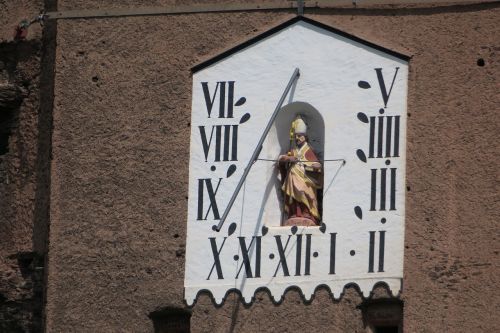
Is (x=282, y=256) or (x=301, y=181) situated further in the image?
(x=301, y=181)

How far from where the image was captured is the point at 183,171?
2002 cm

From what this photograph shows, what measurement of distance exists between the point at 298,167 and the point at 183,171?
35.4 inches

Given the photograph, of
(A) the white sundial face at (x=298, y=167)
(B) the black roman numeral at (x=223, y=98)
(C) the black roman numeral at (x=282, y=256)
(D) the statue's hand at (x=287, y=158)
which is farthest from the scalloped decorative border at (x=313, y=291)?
(B) the black roman numeral at (x=223, y=98)

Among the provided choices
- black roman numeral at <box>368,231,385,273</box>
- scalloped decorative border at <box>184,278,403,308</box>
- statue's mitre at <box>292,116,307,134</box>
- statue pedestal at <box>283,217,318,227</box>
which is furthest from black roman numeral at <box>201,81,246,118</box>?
black roman numeral at <box>368,231,385,273</box>

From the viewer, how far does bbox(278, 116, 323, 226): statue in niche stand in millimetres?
19781

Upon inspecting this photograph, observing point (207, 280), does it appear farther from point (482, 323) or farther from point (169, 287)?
point (482, 323)

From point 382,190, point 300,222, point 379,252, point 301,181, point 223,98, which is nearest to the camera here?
point 379,252

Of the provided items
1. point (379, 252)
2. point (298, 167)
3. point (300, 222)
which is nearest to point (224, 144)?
point (298, 167)

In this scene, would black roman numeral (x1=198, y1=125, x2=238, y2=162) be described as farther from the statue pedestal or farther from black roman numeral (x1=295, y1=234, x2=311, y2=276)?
black roman numeral (x1=295, y1=234, x2=311, y2=276)

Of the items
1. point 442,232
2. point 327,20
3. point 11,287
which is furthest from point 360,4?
point 11,287

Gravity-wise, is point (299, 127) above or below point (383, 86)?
below

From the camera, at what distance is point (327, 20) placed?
20.2 metres

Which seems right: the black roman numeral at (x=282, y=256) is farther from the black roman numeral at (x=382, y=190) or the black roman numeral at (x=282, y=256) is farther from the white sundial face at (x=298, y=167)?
the black roman numeral at (x=382, y=190)

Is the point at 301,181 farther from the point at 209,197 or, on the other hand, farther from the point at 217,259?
the point at 217,259
